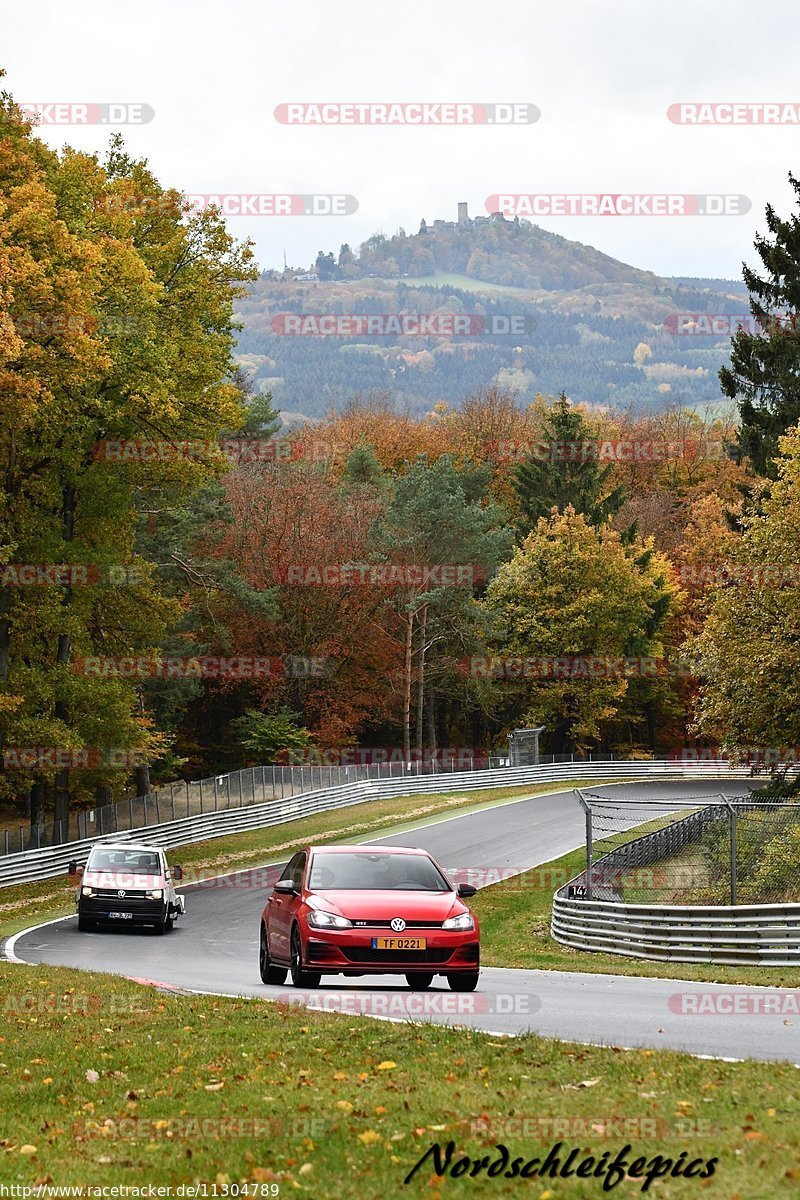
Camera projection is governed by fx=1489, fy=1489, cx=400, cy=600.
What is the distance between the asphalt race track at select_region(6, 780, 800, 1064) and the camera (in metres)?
11.8

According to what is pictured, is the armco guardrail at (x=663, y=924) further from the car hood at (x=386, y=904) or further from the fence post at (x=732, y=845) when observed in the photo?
the car hood at (x=386, y=904)

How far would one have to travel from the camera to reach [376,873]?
16.5 meters

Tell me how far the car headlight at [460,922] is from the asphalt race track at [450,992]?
70 cm

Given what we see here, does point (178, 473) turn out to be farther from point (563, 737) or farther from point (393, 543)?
point (563, 737)

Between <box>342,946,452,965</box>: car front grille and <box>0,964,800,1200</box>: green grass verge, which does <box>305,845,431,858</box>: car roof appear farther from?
<box>0,964,800,1200</box>: green grass verge

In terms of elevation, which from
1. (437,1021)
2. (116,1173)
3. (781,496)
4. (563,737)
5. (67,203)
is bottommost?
(563,737)

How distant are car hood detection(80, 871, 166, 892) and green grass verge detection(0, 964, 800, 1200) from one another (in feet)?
57.4

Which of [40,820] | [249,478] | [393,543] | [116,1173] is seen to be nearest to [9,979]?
[116,1173]

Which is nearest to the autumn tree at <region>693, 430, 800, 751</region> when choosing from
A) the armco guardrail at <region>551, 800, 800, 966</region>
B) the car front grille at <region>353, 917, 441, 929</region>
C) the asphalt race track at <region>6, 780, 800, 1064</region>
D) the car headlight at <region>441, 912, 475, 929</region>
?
the asphalt race track at <region>6, 780, 800, 1064</region>

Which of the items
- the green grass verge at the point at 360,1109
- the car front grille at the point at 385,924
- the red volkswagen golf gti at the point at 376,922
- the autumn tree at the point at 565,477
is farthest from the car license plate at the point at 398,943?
the autumn tree at the point at 565,477

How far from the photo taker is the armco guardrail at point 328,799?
4134 centimetres

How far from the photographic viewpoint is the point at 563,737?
82688mm

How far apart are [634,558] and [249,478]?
72.1 feet

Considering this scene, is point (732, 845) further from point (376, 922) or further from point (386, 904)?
point (376, 922)
